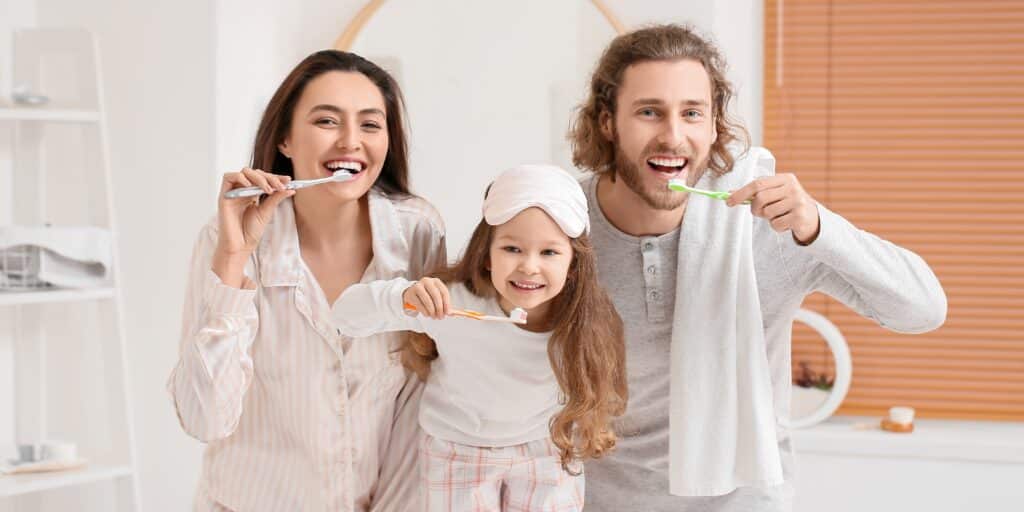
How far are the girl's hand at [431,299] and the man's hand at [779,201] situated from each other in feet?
1.37

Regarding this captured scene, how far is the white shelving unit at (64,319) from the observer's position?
2508mm

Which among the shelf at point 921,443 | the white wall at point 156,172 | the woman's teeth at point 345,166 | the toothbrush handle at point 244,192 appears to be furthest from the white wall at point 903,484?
the toothbrush handle at point 244,192

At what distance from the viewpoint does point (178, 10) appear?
8.93 ft

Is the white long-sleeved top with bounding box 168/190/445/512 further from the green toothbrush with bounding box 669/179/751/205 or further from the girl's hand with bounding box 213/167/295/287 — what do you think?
the green toothbrush with bounding box 669/179/751/205

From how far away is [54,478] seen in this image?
242cm

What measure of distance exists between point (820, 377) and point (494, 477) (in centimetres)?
157

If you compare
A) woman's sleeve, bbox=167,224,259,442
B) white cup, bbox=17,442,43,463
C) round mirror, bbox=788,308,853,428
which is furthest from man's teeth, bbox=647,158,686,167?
white cup, bbox=17,442,43,463

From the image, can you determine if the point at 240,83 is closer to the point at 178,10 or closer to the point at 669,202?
the point at 178,10

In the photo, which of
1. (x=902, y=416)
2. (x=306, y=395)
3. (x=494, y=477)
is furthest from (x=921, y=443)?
(x=306, y=395)

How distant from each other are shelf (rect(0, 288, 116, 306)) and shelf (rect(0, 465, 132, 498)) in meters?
0.38

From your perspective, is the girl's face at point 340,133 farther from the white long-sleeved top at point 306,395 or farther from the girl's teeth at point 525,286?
the girl's teeth at point 525,286

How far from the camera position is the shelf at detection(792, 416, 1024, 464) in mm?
2773

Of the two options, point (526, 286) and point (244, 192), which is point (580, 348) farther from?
point (244, 192)

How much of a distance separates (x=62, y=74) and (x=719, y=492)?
1989mm
